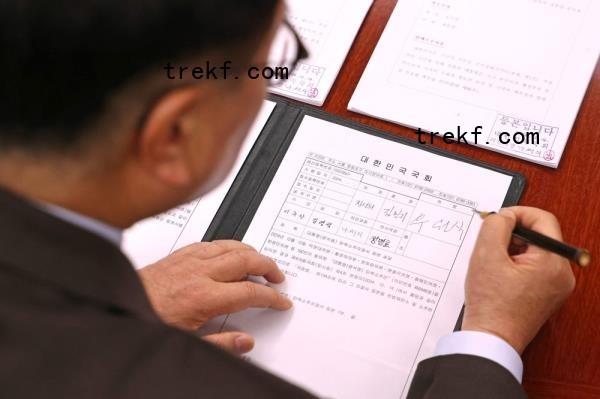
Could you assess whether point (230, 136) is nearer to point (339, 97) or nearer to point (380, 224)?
point (380, 224)

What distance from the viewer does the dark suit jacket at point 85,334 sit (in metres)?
0.44

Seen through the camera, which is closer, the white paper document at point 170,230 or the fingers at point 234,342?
the fingers at point 234,342

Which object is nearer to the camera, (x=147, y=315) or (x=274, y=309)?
(x=147, y=315)

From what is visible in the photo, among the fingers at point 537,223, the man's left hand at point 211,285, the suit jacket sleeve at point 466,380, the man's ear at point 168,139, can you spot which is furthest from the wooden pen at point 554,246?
the man's ear at point 168,139

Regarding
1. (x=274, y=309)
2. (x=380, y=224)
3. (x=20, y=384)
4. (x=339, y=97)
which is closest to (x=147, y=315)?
(x=20, y=384)

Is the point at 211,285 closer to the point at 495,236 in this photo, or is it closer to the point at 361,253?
the point at 361,253

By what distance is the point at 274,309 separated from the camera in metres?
0.76

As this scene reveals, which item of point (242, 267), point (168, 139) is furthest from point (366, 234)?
point (168, 139)

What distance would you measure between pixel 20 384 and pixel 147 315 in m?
0.12

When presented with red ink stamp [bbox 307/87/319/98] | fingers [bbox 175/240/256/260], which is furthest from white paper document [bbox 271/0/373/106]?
fingers [bbox 175/240/256/260]

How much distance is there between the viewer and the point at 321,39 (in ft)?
3.27

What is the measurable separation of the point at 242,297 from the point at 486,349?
254 mm

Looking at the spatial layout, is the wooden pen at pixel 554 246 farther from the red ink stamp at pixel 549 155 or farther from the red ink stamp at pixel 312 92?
the red ink stamp at pixel 312 92

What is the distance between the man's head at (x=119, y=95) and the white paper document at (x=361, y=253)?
29 cm
